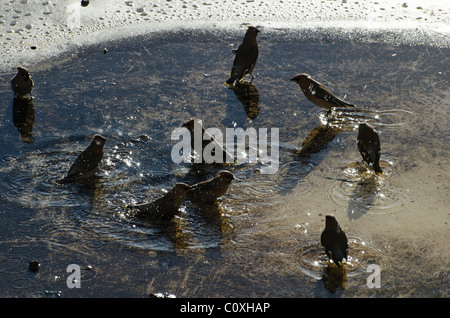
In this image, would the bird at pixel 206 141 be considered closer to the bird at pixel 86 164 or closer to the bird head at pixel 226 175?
the bird head at pixel 226 175

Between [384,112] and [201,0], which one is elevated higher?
[201,0]

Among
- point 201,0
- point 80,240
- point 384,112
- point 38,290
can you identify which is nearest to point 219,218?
point 80,240

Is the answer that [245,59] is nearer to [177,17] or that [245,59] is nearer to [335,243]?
[177,17]

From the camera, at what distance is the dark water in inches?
209

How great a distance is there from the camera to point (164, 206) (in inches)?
237

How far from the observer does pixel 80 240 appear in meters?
5.74

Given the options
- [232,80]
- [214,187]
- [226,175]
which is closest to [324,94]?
[232,80]

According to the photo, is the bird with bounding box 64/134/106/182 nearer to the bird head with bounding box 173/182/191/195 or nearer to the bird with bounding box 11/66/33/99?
the bird head with bounding box 173/182/191/195

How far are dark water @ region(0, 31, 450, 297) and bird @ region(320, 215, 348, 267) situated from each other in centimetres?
16

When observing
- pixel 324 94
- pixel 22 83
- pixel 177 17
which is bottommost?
pixel 22 83

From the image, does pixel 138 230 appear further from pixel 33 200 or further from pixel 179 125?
pixel 179 125

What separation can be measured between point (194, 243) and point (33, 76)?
4.58m

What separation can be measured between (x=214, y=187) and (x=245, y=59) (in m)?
3.09
